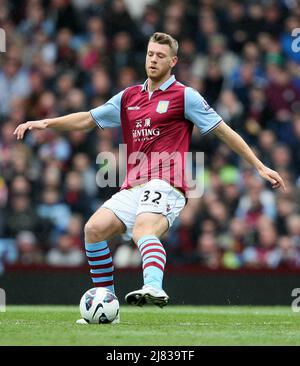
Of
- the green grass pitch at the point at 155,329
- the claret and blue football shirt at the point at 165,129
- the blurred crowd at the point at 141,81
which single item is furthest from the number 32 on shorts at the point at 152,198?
the blurred crowd at the point at 141,81

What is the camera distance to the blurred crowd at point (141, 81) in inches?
579

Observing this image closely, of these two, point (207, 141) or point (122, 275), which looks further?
point (207, 141)

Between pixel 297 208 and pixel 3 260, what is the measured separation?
4.00m

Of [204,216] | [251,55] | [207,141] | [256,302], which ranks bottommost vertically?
[256,302]

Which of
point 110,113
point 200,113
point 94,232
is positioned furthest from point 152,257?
point 110,113

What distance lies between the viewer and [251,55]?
17.4m

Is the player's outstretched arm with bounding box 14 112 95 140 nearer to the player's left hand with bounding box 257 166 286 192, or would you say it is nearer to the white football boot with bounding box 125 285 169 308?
the player's left hand with bounding box 257 166 286 192

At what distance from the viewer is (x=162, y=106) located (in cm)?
937

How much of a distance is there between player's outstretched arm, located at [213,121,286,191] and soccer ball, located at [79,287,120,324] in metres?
1.57

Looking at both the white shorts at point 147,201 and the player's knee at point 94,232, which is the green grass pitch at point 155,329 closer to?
the player's knee at point 94,232

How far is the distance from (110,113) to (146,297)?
2.13 m
